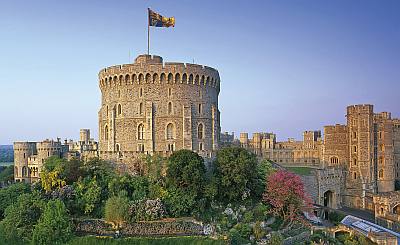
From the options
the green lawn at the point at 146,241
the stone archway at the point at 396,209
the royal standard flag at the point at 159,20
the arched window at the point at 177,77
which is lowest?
the stone archway at the point at 396,209

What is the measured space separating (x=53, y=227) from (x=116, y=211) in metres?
4.90

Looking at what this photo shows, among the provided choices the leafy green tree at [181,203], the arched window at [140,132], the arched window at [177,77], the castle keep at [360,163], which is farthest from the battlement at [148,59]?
the castle keep at [360,163]

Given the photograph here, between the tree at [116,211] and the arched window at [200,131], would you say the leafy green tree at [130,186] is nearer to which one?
the tree at [116,211]

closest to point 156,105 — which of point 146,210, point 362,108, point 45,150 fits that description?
point 146,210

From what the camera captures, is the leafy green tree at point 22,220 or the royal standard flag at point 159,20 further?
the royal standard flag at point 159,20

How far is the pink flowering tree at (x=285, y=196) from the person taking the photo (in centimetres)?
3691

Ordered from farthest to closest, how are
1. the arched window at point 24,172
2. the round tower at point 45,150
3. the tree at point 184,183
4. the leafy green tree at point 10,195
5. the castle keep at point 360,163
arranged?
the arched window at point 24,172, the round tower at point 45,150, the castle keep at point 360,163, the leafy green tree at point 10,195, the tree at point 184,183

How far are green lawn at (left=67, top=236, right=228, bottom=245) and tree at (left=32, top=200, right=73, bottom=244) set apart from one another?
974 millimetres

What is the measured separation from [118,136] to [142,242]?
20.3 metres

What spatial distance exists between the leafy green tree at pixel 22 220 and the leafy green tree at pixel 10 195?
4303 millimetres

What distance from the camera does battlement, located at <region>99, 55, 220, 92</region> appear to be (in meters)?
45.7

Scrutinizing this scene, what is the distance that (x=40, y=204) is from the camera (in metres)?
33.1

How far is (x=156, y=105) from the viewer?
46250 millimetres

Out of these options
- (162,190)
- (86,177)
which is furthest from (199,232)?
(86,177)
